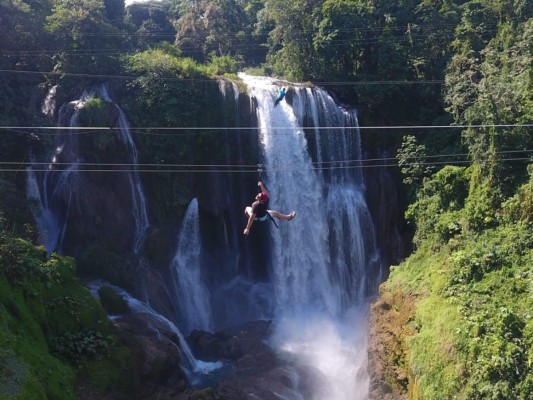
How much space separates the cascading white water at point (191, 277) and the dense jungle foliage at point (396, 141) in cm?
315

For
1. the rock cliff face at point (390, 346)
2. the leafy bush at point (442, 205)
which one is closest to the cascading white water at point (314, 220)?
the leafy bush at point (442, 205)

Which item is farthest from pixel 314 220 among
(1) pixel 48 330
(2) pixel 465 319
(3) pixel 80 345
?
(1) pixel 48 330

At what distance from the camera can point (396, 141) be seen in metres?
22.1

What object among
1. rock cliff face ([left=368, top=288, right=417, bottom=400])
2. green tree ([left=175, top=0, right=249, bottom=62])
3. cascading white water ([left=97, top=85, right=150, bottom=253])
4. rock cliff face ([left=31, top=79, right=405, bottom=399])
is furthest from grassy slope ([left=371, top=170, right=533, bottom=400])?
green tree ([left=175, top=0, right=249, bottom=62])

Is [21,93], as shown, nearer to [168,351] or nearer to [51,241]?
[51,241]

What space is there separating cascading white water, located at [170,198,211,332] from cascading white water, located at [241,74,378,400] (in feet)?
10.1

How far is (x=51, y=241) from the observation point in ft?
59.1

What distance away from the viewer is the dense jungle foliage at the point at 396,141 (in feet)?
37.9

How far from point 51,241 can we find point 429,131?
16.0m

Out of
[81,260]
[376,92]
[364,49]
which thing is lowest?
[81,260]

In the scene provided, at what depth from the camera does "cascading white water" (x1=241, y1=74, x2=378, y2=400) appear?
67.9 ft

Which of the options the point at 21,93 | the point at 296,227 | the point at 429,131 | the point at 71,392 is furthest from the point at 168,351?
the point at 429,131

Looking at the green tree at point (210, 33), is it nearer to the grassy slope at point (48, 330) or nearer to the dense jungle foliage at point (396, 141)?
the dense jungle foliage at point (396, 141)

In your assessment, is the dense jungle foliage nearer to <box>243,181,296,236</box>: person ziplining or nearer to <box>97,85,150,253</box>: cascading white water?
<box>97,85,150,253</box>: cascading white water
